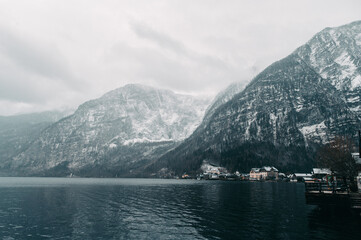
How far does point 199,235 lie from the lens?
3809 centimetres

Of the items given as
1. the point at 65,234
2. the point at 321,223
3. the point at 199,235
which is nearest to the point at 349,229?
the point at 321,223

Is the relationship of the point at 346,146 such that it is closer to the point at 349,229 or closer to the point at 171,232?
the point at 349,229

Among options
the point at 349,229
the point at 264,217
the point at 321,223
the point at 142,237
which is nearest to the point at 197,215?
the point at 264,217

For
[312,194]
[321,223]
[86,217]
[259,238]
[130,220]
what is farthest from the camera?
[312,194]

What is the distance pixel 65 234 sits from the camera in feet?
131

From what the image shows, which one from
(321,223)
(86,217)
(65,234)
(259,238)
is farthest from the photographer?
(86,217)

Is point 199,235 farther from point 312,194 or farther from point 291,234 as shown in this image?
point 312,194

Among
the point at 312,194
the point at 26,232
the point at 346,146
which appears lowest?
the point at 26,232

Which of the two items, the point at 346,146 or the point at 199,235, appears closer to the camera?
the point at 199,235

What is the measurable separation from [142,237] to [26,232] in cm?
1959

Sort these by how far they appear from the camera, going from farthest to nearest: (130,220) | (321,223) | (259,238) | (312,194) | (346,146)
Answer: (346,146), (312,194), (130,220), (321,223), (259,238)

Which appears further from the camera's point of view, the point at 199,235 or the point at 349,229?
the point at 349,229

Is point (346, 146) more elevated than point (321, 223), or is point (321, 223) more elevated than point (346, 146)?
point (346, 146)

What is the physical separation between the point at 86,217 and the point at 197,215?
23677mm
